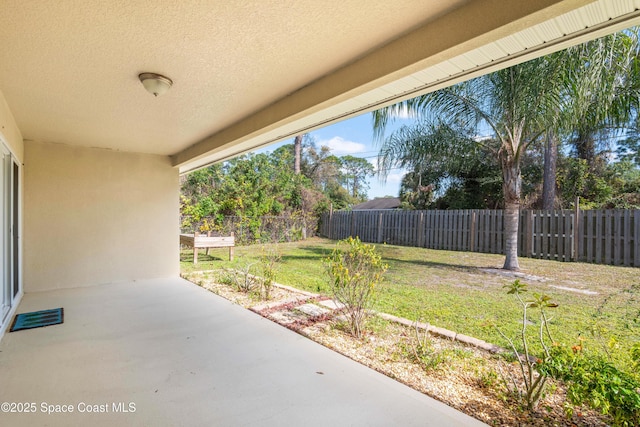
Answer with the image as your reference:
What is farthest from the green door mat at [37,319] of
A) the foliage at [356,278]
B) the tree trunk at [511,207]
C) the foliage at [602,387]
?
the tree trunk at [511,207]

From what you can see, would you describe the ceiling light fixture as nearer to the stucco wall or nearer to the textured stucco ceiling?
the textured stucco ceiling

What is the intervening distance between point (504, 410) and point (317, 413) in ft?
3.56

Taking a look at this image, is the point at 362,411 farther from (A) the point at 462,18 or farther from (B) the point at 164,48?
(B) the point at 164,48

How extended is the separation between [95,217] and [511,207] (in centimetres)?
696

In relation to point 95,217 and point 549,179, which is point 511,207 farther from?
point 95,217

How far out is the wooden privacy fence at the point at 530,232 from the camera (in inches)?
184

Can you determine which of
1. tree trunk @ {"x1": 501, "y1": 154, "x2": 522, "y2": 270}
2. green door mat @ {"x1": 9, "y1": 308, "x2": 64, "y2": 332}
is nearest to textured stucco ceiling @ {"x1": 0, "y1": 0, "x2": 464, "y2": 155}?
green door mat @ {"x1": 9, "y1": 308, "x2": 64, "y2": 332}

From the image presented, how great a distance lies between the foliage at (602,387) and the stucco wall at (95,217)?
588 cm

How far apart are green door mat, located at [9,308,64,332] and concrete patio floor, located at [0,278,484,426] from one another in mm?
115

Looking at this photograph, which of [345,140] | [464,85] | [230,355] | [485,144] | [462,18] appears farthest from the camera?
[345,140]

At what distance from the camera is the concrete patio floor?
182 centimetres

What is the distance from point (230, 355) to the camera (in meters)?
2.63

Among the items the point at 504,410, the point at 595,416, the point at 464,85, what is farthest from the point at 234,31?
the point at 464,85

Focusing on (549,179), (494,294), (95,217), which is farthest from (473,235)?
(95,217)
